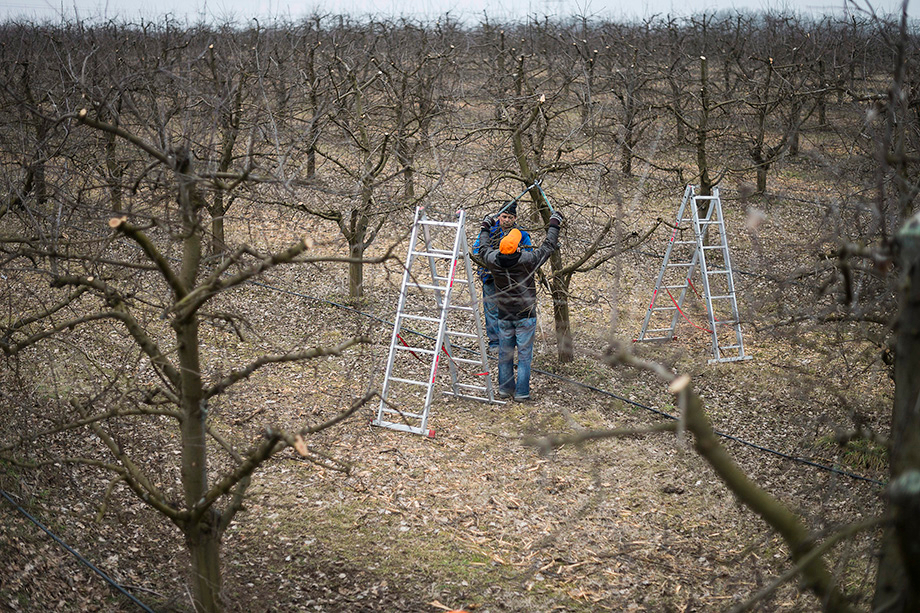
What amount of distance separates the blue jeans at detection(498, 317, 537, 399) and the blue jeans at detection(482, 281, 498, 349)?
0.94 ft

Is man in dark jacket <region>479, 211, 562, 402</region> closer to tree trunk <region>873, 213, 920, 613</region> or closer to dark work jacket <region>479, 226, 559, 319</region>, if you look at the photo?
dark work jacket <region>479, 226, 559, 319</region>

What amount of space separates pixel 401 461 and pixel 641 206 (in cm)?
1130

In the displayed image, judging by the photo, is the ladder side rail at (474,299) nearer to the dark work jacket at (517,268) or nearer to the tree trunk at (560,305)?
the dark work jacket at (517,268)

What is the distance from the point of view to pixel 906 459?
73.3 inches

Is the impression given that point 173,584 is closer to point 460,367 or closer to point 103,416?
point 103,416

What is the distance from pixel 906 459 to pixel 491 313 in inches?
252

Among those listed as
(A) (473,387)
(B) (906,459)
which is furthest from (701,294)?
(B) (906,459)

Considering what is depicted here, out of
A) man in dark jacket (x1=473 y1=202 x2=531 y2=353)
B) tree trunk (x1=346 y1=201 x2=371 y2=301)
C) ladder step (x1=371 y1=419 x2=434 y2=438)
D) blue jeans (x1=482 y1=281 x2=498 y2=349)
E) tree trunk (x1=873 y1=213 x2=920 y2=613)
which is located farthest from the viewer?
tree trunk (x1=346 y1=201 x2=371 y2=301)

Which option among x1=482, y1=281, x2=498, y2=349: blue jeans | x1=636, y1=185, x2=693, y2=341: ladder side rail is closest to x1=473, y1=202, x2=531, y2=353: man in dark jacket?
x1=482, y1=281, x2=498, y2=349: blue jeans

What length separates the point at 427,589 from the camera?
17.0 ft

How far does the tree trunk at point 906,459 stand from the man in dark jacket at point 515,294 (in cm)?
505

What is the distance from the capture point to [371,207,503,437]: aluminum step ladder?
23.5 feet

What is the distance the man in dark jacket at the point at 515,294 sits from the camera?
24.3ft

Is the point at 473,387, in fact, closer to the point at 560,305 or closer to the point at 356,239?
the point at 560,305
